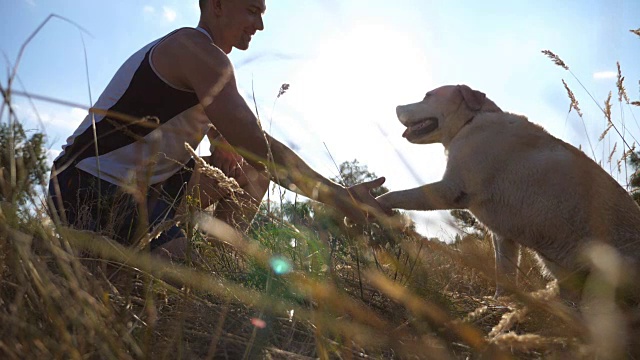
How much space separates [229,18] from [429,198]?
1.75m

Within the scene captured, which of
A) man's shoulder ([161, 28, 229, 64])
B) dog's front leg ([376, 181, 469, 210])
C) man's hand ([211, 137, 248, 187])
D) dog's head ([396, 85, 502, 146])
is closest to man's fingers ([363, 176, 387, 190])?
dog's front leg ([376, 181, 469, 210])

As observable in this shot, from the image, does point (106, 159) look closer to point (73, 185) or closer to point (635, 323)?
point (73, 185)

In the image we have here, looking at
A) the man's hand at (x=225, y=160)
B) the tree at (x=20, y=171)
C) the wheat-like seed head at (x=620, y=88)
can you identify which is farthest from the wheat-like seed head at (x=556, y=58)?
the tree at (x=20, y=171)

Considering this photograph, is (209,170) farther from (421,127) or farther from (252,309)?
(421,127)

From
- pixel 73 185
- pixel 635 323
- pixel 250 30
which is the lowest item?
pixel 635 323

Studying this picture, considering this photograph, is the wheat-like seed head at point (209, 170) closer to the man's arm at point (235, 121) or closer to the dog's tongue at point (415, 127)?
the man's arm at point (235, 121)

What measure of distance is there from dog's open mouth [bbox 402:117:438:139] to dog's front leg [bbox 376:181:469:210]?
2.47 feet

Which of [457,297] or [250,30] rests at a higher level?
[250,30]

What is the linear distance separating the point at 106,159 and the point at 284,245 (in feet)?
4.57

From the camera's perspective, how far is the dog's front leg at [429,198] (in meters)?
3.38

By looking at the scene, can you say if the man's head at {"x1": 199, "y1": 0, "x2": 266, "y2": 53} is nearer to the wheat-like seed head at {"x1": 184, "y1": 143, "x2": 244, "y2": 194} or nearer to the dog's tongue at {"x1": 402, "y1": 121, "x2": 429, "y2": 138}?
the dog's tongue at {"x1": 402, "y1": 121, "x2": 429, "y2": 138}

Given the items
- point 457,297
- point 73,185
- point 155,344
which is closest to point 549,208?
point 457,297

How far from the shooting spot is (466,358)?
1.40 metres

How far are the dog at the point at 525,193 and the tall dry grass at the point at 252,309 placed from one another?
0.91 metres
